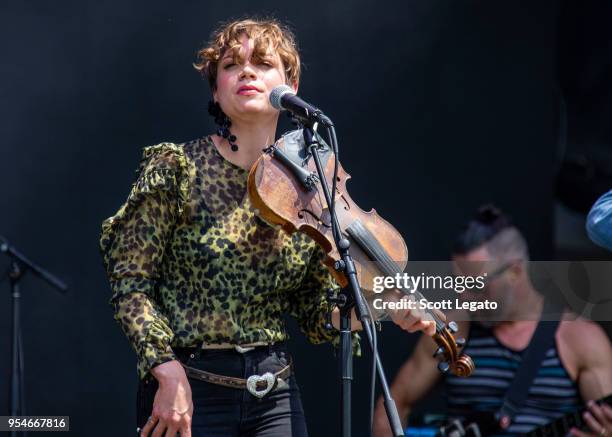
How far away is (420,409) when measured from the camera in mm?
5309

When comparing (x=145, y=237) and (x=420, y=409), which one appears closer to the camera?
(x=145, y=237)

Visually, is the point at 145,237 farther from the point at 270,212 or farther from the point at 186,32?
the point at 186,32

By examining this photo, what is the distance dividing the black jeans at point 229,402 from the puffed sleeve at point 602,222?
38.3 inches

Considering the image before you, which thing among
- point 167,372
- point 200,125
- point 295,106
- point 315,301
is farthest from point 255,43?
point 200,125

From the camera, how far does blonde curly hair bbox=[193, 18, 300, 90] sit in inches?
128

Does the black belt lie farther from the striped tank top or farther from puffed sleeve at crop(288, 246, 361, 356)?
the striped tank top

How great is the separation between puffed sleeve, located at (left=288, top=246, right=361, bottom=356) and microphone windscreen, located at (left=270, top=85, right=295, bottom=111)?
18.5 inches

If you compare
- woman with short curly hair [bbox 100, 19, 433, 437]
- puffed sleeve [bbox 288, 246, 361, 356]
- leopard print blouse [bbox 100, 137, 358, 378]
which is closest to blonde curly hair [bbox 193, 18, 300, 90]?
woman with short curly hair [bbox 100, 19, 433, 437]

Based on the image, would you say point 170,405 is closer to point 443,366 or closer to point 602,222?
point 443,366

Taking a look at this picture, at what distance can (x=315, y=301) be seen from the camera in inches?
133

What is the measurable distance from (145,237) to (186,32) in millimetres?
1865

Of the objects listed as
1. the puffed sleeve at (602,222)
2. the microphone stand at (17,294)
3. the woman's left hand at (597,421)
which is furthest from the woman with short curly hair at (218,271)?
the woman's left hand at (597,421)

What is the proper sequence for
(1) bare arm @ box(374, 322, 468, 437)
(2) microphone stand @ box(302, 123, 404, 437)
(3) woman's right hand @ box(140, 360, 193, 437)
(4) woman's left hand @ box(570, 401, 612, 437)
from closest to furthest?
(2) microphone stand @ box(302, 123, 404, 437) < (3) woman's right hand @ box(140, 360, 193, 437) < (4) woman's left hand @ box(570, 401, 612, 437) < (1) bare arm @ box(374, 322, 468, 437)

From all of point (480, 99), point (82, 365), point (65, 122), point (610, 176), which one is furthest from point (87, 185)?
point (610, 176)
